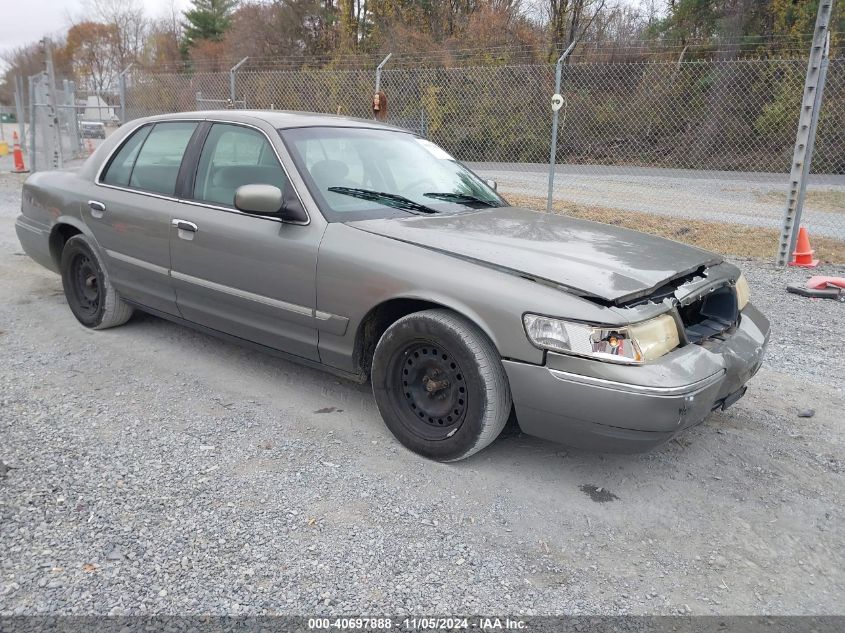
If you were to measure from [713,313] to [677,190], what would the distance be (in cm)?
1127

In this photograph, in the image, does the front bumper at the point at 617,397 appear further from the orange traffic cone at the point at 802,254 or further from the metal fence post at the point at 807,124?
the orange traffic cone at the point at 802,254

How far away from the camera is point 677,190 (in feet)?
45.6

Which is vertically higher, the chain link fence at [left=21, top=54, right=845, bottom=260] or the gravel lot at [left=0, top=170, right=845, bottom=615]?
the chain link fence at [left=21, top=54, right=845, bottom=260]

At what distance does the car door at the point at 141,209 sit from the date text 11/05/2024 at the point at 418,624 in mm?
2676

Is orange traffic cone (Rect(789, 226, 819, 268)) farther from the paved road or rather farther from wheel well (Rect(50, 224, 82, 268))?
wheel well (Rect(50, 224, 82, 268))

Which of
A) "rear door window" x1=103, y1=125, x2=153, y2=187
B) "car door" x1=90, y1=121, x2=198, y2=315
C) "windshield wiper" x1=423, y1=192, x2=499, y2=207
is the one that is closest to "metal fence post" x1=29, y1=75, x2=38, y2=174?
"rear door window" x1=103, y1=125, x2=153, y2=187

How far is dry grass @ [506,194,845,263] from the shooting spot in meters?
8.66

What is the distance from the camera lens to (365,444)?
3504 millimetres

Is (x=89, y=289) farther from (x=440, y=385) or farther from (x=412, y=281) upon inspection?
(x=440, y=385)

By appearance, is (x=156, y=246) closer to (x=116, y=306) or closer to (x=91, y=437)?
(x=116, y=306)

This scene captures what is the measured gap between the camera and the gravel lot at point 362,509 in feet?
7.93

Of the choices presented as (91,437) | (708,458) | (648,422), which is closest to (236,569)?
(91,437)

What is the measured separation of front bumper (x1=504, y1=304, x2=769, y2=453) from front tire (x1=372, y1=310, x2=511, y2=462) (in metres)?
0.12

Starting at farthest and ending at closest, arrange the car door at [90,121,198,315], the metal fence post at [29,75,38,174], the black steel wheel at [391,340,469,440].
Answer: the metal fence post at [29,75,38,174] < the car door at [90,121,198,315] < the black steel wheel at [391,340,469,440]
